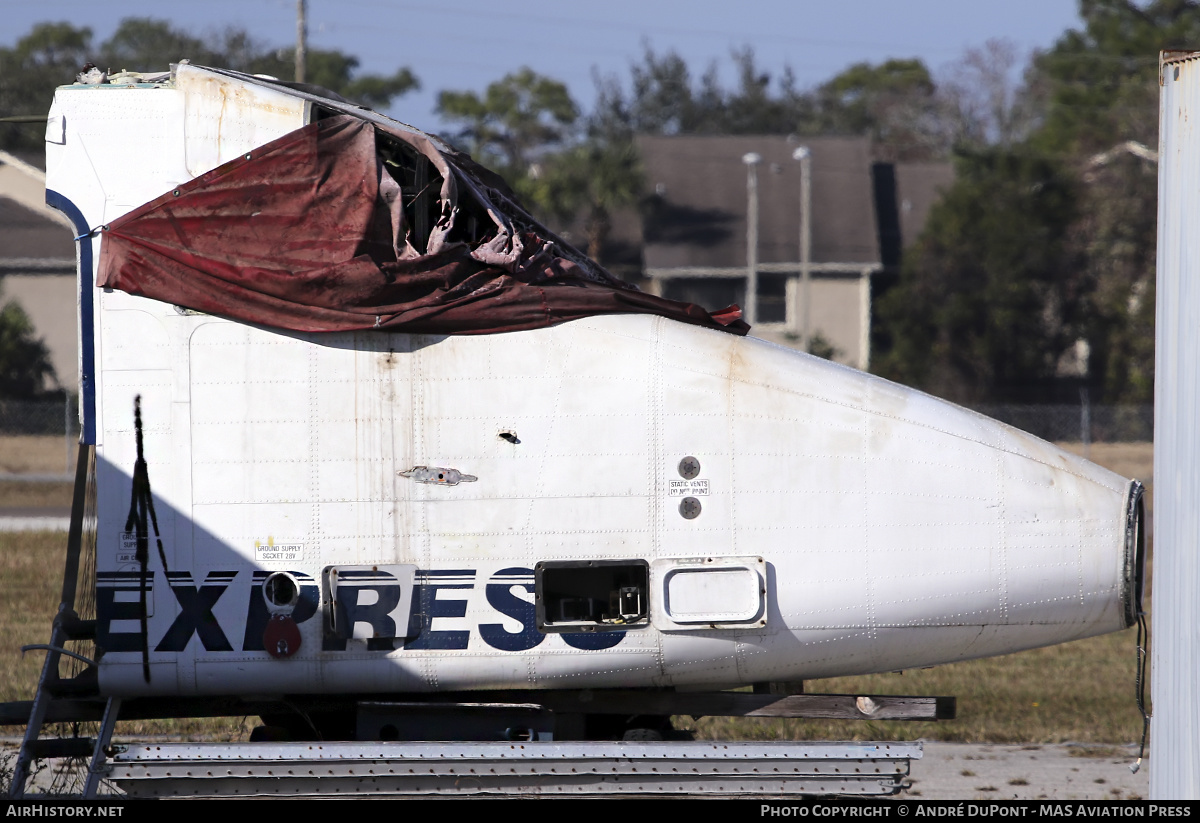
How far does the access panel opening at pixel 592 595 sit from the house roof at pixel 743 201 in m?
37.6

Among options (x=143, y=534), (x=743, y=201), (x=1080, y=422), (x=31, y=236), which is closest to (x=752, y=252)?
(x=743, y=201)

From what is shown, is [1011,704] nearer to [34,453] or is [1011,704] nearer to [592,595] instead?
[592,595]

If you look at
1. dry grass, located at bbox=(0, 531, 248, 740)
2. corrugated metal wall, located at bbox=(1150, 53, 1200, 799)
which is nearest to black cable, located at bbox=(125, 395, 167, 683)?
dry grass, located at bbox=(0, 531, 248, 740)

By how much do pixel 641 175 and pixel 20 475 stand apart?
23.6 metres

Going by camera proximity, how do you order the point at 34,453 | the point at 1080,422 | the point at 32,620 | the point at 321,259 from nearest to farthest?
the point at 321,259
the point at 32,620
the point at 34,453
the point at 1080,422

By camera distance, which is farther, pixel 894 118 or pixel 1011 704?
pixel 894 118

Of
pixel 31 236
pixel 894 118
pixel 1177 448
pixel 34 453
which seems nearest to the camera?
pixel 1177 448

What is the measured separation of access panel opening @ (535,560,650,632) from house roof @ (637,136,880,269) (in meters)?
37.6

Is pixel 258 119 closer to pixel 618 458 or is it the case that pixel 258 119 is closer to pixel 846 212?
pixel 618 458

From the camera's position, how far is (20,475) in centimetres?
2673

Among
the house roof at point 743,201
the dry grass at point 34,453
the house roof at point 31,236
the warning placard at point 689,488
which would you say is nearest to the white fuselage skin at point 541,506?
the warning placard at point 689,488

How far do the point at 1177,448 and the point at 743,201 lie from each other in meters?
40.5

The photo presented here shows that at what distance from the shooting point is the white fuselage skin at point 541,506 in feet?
20.7

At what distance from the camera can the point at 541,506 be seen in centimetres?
634
